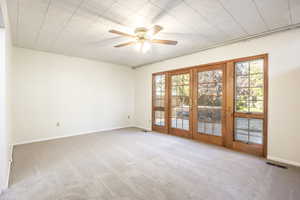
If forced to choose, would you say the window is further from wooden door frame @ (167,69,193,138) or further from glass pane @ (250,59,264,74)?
wooden door frame @ (167,69,193,138)

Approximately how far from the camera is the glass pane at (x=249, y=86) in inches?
123

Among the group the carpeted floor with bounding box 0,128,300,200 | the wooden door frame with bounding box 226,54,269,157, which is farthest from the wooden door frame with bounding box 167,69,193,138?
the wooden door frame with bounding box 226,54,269,157

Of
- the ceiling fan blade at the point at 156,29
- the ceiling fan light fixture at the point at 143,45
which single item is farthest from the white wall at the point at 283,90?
the ceiling fan light fixture at the point at 143,45

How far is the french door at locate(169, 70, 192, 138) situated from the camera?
441 cm

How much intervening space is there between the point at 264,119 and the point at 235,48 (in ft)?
5.65

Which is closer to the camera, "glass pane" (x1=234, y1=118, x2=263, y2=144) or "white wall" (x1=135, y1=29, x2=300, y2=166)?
"white wall" (x1=135, y1=29, x2=300, y2=166)

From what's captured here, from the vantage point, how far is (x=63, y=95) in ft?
15.0

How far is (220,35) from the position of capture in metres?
3.10

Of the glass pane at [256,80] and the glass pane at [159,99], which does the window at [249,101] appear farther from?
the glass pane at [159,99]

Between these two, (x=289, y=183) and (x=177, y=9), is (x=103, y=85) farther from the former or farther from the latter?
(x=289, y=183)

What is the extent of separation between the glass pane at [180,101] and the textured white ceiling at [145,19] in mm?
1283

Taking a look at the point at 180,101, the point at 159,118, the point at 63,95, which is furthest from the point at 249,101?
the point at 63,95

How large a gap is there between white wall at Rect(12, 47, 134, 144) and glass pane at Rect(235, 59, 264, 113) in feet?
13.4

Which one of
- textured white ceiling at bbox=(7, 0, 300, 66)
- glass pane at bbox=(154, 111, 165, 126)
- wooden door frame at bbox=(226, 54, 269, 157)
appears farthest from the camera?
glass pane at bbox=(154, 111, 165, 126)
